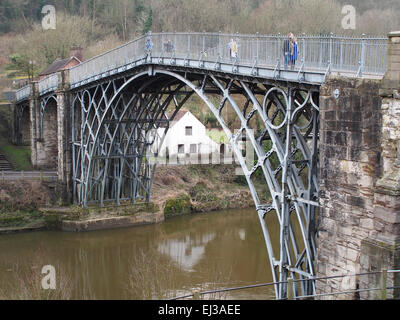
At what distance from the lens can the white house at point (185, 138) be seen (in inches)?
1469

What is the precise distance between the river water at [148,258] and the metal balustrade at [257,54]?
7186 mm

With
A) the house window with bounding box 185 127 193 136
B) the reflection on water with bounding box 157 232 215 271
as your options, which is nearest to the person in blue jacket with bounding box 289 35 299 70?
the reflection on water with bounding box 157 232 215 271

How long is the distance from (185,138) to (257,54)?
903 inches

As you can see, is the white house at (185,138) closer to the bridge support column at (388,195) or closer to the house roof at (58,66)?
the house roof at (58,66)

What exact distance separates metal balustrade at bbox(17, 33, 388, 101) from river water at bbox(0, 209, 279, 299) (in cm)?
719

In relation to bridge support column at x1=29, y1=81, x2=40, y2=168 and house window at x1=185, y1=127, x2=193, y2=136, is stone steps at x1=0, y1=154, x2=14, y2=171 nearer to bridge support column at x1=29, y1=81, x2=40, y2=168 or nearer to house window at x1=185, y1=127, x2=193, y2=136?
bridge support column at x1=29, y1=81, x2=40, y2=168

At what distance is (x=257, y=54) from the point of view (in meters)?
14.9

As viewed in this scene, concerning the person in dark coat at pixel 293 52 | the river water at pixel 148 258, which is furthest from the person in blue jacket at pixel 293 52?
the river water at pixel 148 258

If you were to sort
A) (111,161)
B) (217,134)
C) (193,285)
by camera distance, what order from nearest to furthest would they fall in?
(193,285) → (111,161) → (217,134)

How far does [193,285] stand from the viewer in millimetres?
20984

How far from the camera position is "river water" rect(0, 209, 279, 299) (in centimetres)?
2019

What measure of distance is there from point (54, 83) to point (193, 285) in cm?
1607

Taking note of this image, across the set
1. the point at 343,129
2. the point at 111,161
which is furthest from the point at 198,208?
the point at 343,129

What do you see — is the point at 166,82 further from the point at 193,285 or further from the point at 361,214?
the point at 361,214
